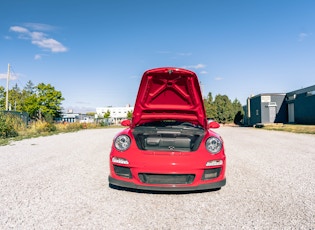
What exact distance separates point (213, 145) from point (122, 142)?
4.27 ft

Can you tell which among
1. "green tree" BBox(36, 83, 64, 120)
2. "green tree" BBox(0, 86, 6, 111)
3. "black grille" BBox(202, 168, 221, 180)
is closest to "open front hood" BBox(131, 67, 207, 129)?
"black grille" BBox(202, 168, 221, 180)

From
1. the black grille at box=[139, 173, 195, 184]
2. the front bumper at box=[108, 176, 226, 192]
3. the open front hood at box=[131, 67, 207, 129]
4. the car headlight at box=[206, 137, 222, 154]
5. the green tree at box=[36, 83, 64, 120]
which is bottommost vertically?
the front bumper at box=[108, 176, 226, 192]

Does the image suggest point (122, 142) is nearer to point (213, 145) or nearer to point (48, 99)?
point (213, 145)

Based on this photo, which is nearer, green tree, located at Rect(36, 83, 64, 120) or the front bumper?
the front bumper

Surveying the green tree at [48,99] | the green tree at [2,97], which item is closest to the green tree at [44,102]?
the green tree at [48,99]

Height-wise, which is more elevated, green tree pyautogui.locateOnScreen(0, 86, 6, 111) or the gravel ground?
green tree pyautogui.locateOnScreen(0, 86, 6, 111)

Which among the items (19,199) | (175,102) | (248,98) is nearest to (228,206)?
(175,102)

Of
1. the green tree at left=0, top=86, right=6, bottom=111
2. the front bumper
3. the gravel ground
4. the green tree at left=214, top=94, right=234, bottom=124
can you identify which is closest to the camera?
the gravel ground

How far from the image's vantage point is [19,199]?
321 cm

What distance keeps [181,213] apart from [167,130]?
139 centimetres

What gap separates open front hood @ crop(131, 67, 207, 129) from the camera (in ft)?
13.6

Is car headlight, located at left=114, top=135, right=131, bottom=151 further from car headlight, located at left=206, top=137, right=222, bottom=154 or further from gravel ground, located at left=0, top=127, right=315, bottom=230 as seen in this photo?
car headlight, located at left=206, top=137, right=222, bottom=154

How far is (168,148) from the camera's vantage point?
3406mm

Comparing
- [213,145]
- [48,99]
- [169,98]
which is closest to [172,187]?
[213,145]
